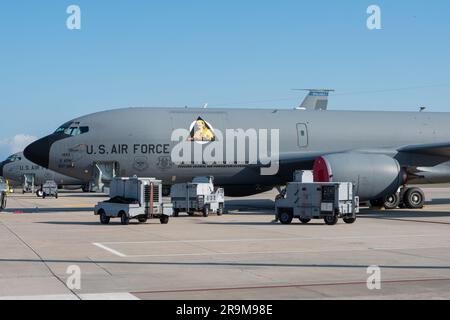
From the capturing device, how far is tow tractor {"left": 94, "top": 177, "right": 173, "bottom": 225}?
2502cm

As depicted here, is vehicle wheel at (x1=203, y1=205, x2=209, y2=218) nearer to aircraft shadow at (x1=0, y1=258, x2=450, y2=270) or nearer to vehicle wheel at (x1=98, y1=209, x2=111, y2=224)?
vehicle wheel at (x1=98, y1=209, x2=111, y2=224)

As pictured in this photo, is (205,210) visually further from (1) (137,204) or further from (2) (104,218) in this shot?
(2) (104,218)

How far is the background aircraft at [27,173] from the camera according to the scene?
238 ft

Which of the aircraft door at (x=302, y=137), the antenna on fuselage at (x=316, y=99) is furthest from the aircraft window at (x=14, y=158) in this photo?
the aircraft door at (x=302, y=137)

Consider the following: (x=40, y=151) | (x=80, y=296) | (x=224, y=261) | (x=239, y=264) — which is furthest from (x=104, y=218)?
(x=80, y=296)

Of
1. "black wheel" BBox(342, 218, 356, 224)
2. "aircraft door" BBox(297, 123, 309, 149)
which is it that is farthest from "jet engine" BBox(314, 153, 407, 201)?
"aircraft door" BBox(297, 123, 309, 149)

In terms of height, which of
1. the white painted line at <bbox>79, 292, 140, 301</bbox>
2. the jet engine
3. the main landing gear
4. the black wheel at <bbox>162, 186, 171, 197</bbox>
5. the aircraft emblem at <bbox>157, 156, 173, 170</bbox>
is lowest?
the white painted line at <bbox>79, 292, 140, 301</bbox>

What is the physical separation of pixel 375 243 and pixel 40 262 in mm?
8923

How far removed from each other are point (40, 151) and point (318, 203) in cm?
1401

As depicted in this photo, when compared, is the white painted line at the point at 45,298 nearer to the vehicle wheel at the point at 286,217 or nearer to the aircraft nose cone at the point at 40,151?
the vehicle wheel at the point at 286,217

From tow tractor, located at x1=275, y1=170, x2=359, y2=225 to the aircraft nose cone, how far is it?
11940mm

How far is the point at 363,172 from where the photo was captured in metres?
29.0

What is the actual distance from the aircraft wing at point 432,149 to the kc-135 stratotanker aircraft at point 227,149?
45 mm
